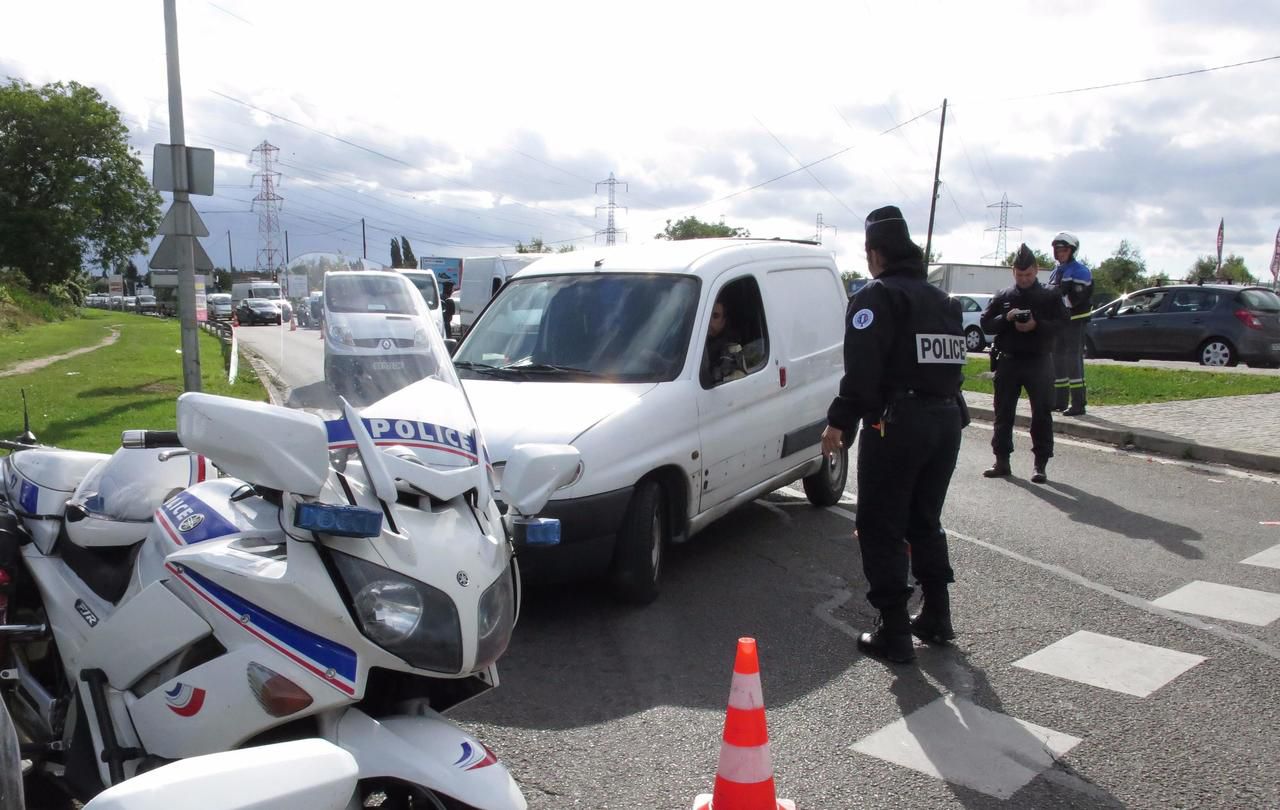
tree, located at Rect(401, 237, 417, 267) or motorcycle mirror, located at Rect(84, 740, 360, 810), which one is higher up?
tree, located at Rect(401, 237, 417, 267)

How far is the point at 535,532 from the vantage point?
2.77 metres

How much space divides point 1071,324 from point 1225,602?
19.9 ft

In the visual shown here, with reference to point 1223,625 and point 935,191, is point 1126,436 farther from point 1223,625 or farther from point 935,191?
point 935,191

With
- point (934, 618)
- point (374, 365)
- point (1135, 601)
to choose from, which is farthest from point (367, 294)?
point (1135, 601)

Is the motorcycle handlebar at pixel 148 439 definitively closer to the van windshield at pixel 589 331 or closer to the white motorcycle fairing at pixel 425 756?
the white motorcycle fairing at pixel 425 756

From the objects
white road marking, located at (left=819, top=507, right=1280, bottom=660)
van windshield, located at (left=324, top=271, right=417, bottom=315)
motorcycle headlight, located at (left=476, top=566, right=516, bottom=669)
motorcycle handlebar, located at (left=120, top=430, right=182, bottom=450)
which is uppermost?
van windshield, located at (left=324, top=271, right=417, bottom=315)

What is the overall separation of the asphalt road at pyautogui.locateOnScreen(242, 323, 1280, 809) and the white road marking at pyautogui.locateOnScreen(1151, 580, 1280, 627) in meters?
0.02

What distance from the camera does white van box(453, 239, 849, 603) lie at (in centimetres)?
496

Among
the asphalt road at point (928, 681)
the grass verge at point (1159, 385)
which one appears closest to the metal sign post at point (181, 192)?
the asphalt road at point (928, 681)

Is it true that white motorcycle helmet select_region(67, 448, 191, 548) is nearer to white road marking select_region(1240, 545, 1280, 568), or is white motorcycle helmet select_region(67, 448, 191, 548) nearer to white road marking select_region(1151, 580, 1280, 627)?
white road marking select_region(1151, 580, 1280, 627)

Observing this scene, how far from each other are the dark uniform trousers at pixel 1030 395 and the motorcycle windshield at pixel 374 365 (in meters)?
6.98

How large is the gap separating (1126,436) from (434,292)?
12.5 meters

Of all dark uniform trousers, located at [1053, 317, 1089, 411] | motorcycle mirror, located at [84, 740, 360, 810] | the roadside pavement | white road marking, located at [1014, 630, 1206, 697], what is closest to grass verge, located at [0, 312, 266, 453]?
white road marking, located at [1014, 630, 1206, 697]

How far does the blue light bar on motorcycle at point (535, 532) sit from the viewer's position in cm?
276
